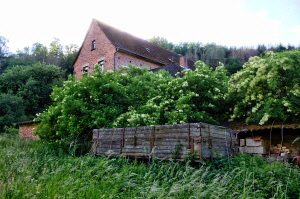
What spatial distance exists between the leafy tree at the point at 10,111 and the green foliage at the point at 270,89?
77.3 ft

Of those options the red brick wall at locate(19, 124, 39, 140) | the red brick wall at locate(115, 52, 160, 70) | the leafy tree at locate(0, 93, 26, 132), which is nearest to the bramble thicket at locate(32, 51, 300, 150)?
the red brick wall at locate(115, 52, 160, 70)

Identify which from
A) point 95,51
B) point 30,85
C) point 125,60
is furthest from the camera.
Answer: point 30,85

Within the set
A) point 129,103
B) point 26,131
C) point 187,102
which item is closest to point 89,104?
point 129,103

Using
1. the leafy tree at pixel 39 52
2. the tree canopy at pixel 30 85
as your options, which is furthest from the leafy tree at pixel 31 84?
the leafy tree at pixel 39 52

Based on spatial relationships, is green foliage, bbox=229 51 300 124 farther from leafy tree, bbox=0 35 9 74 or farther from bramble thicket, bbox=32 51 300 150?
leafy tree, bbox=0 35 9 74

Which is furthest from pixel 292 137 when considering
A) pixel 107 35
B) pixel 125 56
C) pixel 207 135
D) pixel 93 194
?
pixel 107 35

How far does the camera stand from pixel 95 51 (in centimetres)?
2459

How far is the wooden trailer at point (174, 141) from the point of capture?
23.7 ft

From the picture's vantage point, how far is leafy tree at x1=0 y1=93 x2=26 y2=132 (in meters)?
26.0

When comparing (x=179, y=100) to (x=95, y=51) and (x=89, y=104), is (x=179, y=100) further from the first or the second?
(x=95, y=51)

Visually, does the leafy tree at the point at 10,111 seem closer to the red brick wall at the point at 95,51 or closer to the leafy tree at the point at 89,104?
the red brick wall at the point at 95,51

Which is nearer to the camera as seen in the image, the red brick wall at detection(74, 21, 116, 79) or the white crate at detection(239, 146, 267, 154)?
the white crate at detection(239, 146, 267, 154)

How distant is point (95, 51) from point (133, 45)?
394 cm

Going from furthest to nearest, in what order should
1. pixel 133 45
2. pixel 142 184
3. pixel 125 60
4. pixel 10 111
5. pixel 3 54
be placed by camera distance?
pixel 3 54
pixel 10 111
pixel 133 45
pixel 125 60
pixel 142 184
